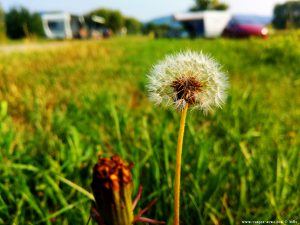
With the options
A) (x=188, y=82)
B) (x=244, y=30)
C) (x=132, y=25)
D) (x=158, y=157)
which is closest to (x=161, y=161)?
(x=158, y=157)

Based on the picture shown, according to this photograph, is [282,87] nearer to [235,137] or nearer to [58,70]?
[235,137]

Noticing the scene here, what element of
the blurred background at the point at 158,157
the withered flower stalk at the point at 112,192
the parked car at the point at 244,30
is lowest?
the parked car at the point at 244,30

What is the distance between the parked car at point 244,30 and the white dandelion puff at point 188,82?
61.5 feet

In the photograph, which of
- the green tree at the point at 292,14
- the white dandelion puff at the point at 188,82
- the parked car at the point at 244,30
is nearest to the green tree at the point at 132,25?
the parked car at the point at 244,30

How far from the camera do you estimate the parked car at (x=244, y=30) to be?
19078mm

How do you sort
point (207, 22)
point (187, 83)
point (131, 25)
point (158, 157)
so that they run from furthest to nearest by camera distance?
point (131, 25)
point (207, 22)
point (158, 157)
point (187, 83)

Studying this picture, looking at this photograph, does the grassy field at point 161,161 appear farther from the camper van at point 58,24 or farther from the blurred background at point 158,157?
the camper van at point 58,24

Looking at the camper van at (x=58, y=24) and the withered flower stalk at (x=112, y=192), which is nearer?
the withered flower stalk at (x=112, y=192)

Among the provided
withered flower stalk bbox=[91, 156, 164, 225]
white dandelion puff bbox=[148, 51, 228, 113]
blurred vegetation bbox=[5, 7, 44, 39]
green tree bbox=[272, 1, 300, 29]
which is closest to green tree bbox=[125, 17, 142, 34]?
blurred vegetation bbox=[5, 7, 44, 39]

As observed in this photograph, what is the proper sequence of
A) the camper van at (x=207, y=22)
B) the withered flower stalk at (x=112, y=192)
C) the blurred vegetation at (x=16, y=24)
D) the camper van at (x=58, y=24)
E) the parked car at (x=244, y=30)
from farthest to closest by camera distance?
the camper van at (x=58, y=24) < the camper van at (x=207, y=22) < the blurred vegetation at (x=16, y=24) < the parked car at (x=244, y=30) < the withered flower stalk at (x=112, y=192)

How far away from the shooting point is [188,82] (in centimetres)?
86

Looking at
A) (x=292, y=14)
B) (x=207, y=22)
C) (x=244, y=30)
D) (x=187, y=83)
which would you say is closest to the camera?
(x=187, y=83)

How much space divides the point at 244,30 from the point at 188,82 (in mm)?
19464

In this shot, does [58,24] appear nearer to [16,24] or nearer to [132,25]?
[16,24]
